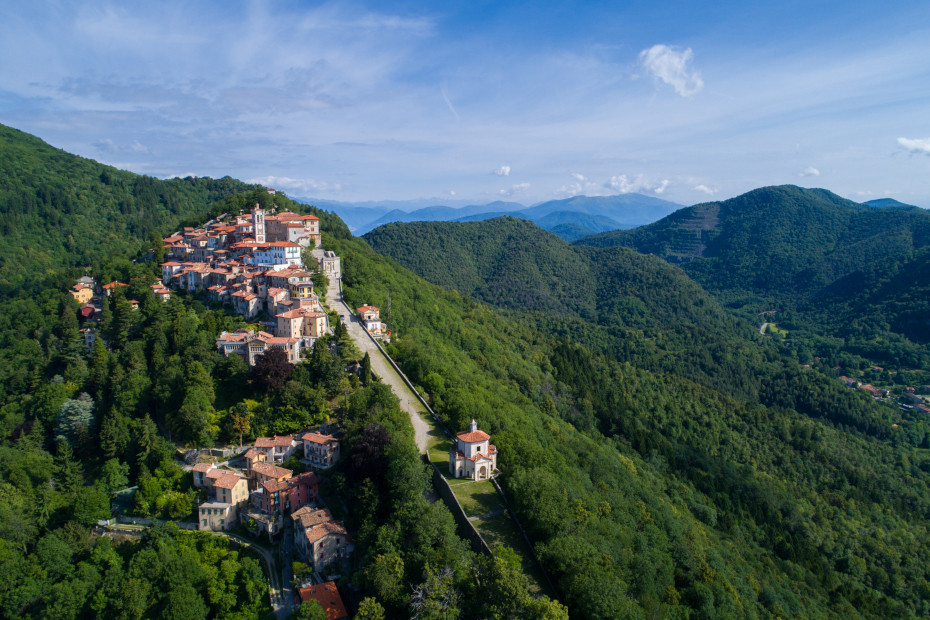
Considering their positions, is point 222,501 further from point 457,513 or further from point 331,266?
point 331,266

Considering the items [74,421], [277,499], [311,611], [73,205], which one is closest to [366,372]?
[277,499]

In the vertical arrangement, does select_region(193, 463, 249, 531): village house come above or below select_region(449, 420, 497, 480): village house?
below

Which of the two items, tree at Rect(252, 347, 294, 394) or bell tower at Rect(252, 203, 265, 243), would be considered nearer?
tree at Rect(252, 347, 294, 394)

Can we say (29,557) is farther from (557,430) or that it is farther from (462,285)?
(462,285)

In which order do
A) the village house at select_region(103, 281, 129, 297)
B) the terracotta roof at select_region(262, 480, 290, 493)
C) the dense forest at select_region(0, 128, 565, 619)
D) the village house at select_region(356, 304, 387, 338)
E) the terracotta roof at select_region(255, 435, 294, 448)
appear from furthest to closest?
the village house at select_region(103, 281, 129, 297), the village house at select_region(356, 304, 387, 338), the terracotta roof at select_region(255, 435, 294, 448), the terracotta roof at select_region(262, 480, 290, 493), the dense forest at select_region(0, 128, 565, 619)

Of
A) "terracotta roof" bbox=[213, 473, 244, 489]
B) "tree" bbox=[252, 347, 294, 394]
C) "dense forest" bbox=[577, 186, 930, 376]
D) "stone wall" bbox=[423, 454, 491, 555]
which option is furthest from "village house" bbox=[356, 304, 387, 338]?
"dense forest" bbox=[577, 186, 930, 376]

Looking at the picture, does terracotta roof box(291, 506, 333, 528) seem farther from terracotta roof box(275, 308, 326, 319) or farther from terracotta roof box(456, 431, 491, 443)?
terracotta roof box(275, 308, 326, 319)
